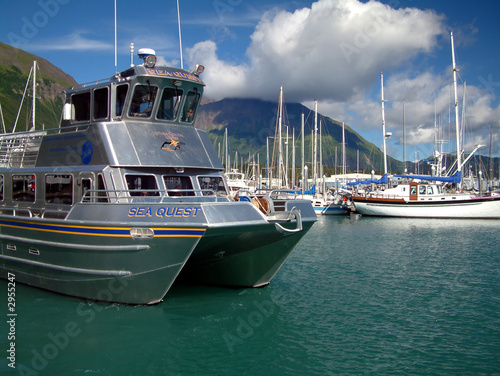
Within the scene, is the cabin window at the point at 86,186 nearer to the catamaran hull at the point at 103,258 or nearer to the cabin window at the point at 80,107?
Answer: the catamaran hull at the point at 103,258

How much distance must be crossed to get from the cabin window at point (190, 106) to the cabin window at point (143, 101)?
1000mm

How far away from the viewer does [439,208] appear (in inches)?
1597

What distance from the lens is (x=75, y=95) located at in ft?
39.6

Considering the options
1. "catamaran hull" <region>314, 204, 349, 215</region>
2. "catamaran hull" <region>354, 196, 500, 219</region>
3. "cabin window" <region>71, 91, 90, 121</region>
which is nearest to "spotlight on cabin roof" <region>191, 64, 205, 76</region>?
"cabin window" <region>71, 91, 90, 121</region>

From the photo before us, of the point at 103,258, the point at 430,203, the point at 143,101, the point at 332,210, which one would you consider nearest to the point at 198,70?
the point at 143,101

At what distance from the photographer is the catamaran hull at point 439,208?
39.5 metres

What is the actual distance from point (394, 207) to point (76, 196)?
3603cm

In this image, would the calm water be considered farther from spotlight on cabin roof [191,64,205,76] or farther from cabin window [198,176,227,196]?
spotlight on cabin roof [191,64,205,76]

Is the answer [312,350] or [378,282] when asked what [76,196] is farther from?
[378,282]

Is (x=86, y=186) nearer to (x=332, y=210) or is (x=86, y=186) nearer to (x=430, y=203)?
(x=430, y=203)

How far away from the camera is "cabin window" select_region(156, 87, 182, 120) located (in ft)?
38.0

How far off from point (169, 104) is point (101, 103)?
5.67ft

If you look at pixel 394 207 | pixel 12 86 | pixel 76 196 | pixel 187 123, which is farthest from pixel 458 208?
pixel 12 86

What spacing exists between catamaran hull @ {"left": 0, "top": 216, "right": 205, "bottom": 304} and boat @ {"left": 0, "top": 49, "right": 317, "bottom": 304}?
0.08ft
